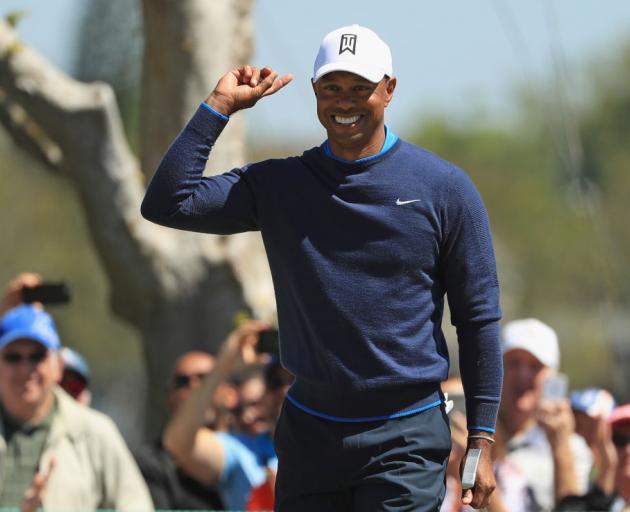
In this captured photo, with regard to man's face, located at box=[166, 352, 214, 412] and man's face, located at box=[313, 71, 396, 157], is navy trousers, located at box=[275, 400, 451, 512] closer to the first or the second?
man's face, located at box=[313, 71, 396, 157]

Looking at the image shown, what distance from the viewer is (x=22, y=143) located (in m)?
11.9

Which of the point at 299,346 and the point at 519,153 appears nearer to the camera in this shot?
the point at 299,346

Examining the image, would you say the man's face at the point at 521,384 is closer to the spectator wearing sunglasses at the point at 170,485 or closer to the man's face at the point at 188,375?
the spectator wearing sunglasses at the point at 170,485

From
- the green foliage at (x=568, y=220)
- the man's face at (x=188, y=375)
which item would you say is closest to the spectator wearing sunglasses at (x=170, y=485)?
the man's face at (x=188, y=375)

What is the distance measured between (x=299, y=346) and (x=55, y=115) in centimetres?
584

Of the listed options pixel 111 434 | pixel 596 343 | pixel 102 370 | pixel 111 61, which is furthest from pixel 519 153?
pixel 111 434

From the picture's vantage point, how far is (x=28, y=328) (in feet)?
26.4

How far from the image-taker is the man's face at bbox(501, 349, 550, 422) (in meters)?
8.47

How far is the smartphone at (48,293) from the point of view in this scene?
27.1 ft

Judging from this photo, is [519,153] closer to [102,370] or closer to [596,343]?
[596,343]

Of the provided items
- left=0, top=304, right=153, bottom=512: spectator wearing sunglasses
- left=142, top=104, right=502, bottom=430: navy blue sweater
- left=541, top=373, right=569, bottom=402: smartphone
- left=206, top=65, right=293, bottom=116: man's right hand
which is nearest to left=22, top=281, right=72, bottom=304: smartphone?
left=0, top=304, right=153, bottom=512: spectator wearing sunglasses

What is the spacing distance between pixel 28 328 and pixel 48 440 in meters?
0.57

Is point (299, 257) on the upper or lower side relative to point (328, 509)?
upper

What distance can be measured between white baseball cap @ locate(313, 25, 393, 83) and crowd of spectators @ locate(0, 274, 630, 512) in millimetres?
2594
